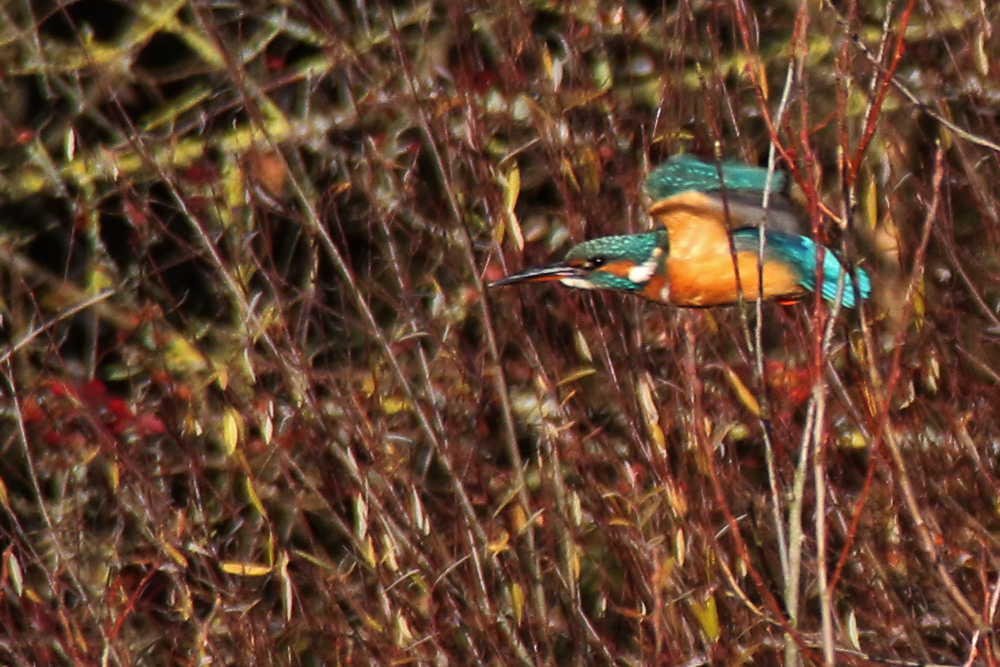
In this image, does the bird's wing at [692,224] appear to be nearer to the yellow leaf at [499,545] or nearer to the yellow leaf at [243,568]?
the yellow leaf at [499,545]

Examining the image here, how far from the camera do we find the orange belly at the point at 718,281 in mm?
2365

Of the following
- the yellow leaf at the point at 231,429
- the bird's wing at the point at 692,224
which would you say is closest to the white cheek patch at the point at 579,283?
the bird's wing at the point at 692,224

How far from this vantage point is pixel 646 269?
247 cm

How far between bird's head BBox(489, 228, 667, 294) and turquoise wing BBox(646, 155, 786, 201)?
8 centimetres

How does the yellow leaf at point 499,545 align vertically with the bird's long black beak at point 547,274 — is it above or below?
below

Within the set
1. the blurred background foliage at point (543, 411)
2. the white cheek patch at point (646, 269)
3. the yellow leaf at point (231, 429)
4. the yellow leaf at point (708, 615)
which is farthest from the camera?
the yellow leaf at point (231, 429)

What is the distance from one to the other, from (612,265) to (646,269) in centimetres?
6

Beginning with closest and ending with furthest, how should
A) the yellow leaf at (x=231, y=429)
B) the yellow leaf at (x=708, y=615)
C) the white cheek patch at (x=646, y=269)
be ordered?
the yellow leaf at (x=708, y=615)
the white cheek patch at (x=646, y=269)
the yellow leaf at (x=231, y=429)

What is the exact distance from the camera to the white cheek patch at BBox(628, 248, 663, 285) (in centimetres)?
246

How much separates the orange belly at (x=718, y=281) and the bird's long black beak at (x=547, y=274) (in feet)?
0.67

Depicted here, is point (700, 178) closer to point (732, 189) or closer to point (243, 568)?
point (732, 189)

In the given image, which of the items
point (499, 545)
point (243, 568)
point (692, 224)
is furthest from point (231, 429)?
point (692, 224)

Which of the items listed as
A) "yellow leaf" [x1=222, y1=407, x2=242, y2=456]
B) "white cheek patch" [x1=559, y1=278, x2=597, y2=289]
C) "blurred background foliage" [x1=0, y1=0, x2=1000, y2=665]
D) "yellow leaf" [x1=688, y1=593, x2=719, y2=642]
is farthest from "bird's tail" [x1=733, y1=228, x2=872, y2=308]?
"yellow leaf" [x1=222, y1=407, x2=242, y2=456]

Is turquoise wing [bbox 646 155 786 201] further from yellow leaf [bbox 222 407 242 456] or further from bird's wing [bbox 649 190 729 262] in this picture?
yellow leaf [bbox 222 407 242 456]
